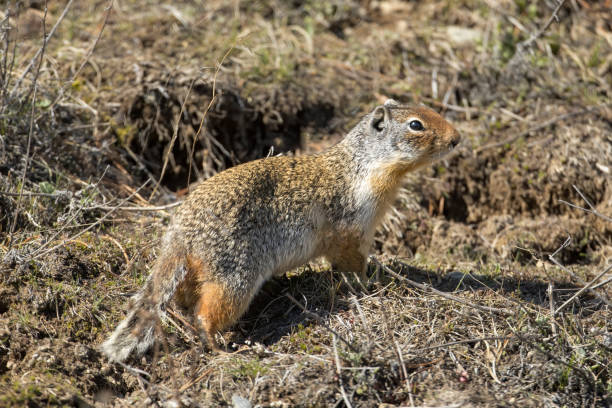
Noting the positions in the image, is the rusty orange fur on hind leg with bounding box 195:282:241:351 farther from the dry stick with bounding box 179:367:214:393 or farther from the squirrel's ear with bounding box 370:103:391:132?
the squirrel's ear with bounding box 370:103:391:132

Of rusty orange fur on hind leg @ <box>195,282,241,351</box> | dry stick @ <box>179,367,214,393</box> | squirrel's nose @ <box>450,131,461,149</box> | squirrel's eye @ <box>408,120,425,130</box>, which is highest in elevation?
squirrel's eye @ <box>408,120,425,130</box>

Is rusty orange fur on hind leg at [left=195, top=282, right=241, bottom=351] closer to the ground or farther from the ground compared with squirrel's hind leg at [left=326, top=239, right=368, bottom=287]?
farther from the ground

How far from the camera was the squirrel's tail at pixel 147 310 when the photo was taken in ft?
14.6

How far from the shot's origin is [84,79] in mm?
7871

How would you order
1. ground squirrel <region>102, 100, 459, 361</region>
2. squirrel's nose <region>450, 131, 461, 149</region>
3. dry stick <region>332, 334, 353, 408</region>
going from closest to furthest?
dry stick <region>332, 334, 353, 408</region> → ground squirrel <region>102, 100, 459, 361</region> → squirrel's nose <region>450, 131, 461, 149</region>

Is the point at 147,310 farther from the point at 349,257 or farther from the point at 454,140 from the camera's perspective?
the point at 454,140

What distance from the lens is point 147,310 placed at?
4.59 meters

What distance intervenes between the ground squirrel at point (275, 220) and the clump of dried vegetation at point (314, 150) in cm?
24

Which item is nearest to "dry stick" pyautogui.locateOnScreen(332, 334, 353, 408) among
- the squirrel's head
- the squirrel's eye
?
the squirrel's head

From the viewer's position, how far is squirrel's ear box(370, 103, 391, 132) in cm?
580

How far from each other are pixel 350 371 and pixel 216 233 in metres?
1.38

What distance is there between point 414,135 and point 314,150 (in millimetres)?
2576

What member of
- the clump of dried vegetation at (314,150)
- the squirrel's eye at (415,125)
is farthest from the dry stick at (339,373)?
the squirrel's eye at (415,125)

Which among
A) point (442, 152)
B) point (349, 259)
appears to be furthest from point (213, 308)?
point (442, 152)
